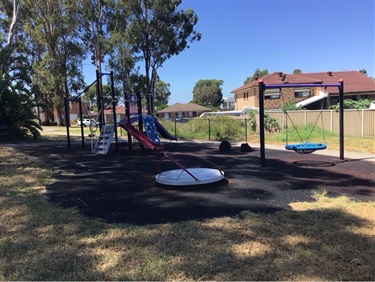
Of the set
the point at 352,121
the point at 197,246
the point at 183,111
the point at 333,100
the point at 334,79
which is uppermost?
the point at 334,79

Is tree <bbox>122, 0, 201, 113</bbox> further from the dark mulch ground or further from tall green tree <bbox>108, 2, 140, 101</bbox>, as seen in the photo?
the dark mulch ground

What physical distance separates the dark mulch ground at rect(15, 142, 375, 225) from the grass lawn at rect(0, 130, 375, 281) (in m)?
0.45

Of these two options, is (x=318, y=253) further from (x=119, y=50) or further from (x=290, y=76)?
(x=290, y=76)

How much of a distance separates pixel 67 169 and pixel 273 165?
18.5 ft

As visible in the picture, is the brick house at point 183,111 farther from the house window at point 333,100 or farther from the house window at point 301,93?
the house window at point 333,100

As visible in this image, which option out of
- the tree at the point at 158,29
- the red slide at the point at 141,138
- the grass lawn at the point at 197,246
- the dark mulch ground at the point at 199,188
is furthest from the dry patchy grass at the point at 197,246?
the tree at the point at 158,29

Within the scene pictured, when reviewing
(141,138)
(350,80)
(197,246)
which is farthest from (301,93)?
(197,246)

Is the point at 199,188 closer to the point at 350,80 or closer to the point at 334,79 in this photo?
the point at 334,79

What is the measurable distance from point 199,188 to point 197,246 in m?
2.89

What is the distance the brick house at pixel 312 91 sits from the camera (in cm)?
3469

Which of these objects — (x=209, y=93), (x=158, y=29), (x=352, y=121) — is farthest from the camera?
(x=209, y=93)

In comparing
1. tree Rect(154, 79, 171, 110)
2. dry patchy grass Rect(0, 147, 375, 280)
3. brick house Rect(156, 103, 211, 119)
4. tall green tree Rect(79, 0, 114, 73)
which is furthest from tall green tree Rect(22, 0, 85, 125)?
tree Rect(154, 79, 171, 110)

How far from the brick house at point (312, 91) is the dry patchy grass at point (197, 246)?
96.6 feet

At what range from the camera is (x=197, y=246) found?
12.5 ft
